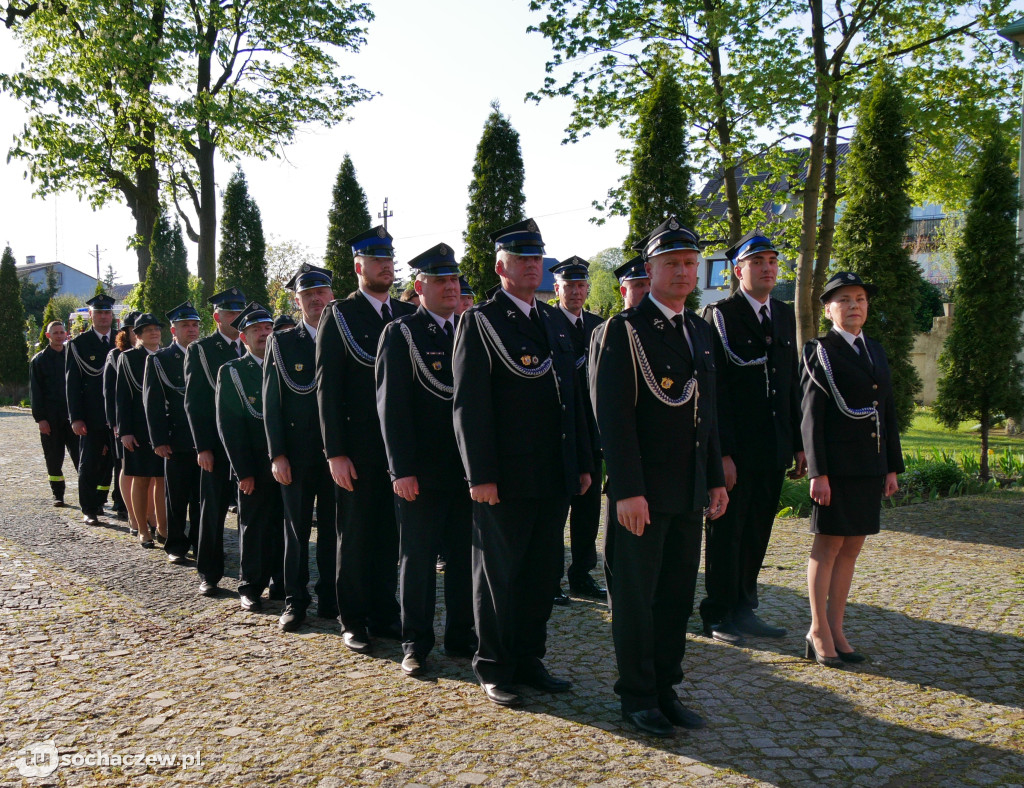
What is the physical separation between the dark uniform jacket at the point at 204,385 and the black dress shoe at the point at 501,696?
327cm

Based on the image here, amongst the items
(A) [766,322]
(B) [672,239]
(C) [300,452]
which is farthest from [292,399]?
(A) [766,322]

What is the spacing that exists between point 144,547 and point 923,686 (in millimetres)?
6424

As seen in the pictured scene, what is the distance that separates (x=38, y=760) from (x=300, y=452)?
92.8 inches

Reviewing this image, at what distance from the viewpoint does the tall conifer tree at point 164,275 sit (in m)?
23.6

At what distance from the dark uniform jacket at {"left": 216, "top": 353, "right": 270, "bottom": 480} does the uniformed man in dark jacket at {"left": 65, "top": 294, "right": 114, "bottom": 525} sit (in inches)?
154

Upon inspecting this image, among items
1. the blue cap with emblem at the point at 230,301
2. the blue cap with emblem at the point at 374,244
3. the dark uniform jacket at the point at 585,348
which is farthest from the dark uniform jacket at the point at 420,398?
the blue cap with emblem at the point at 230,301

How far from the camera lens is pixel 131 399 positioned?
8.06 metres

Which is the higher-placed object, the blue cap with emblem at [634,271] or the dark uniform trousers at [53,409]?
the blue cap with emblem at [634,271]

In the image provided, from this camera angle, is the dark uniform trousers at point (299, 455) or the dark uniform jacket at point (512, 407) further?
the dark uniform trousers at point (299, 455)

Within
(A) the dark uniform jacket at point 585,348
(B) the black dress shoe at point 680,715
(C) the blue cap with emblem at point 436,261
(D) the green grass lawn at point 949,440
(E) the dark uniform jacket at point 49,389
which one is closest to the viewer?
(B) the black dress shoe at point 680,715

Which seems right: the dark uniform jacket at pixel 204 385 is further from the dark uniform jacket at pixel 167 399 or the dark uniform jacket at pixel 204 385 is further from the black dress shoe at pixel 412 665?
the black dress shoe at pixel 412 665

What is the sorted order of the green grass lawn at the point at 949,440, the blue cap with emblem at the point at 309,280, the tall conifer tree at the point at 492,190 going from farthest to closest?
1. the tall conifer tree at the point at 492,190
2. the green grass lawn at the point at 949,440
3. the blue cap with emblem at the point at 309,280

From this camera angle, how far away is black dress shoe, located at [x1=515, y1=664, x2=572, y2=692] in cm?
429

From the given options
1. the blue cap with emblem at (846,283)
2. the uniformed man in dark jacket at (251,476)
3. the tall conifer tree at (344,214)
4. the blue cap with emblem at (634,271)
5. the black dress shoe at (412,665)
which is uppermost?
the tall conifer tree at (344,214)
